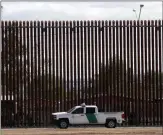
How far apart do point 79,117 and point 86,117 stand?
31cm

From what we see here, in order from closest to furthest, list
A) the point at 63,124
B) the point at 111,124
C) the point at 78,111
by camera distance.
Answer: the point at 111,124, the point at 63,124, the point at 78,111

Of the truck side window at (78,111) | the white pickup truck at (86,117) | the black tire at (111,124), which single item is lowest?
the black tire at (111,124)

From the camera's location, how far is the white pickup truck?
A: 2317cm

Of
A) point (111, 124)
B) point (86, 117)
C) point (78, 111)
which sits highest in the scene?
point (78, 111)

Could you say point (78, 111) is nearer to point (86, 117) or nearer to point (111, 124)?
point (86, 117)

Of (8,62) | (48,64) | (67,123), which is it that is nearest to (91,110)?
(67,123)

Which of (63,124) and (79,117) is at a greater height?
(79,117)

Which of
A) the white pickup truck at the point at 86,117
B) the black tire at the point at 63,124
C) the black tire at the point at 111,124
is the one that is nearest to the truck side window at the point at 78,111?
the white pickup truck at the point at 86,117

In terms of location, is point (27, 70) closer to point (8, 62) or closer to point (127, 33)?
point (8, 62)

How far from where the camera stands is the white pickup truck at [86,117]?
76.0ft

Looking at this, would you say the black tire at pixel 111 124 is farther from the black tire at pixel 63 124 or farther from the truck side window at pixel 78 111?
the black tire at pixel 63 124

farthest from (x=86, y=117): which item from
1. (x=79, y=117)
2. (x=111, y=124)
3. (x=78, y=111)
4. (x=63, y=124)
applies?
(x=111, y=124)

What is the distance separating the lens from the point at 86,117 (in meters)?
23.4

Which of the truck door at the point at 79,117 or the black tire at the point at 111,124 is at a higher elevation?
the truck door at the point at 79,117
